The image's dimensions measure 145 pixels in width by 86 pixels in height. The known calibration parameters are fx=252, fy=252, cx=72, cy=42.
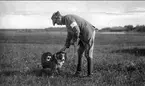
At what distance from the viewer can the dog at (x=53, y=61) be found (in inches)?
273

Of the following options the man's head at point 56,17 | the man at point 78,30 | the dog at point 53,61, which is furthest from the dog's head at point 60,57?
the man's head at point 56,17

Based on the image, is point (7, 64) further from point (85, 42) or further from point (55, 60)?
point (85, 42)

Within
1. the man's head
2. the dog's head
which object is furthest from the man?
the dog's head

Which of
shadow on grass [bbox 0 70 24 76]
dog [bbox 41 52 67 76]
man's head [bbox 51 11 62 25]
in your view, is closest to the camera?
man's head [bbox 51 11 62 25]

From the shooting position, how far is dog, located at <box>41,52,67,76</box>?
6.94 metres

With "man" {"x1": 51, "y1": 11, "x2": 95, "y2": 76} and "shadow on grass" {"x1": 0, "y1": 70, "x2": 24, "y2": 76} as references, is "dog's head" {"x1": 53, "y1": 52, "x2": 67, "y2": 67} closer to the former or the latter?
"man" {"x1": 51, "y1": 11, "x2": 95, "y2": 76}

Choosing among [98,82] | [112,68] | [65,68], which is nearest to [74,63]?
[65,68]

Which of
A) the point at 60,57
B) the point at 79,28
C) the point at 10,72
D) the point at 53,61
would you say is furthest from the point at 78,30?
the point at 10,72

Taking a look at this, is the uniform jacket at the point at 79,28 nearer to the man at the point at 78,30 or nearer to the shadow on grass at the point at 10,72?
the man at the point at 78,30

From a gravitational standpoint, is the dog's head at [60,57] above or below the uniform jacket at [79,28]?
below

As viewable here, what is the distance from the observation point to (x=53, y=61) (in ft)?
23.4

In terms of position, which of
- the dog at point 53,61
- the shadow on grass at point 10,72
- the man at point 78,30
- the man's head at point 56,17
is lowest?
the shadow on grass at point 10,72

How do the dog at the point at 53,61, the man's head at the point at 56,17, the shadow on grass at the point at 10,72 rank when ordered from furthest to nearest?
the shadow on grass at the point at 10,72
the dog at the point at 53,61
the man's head at the point at 56,17

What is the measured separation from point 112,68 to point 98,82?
2.12m
